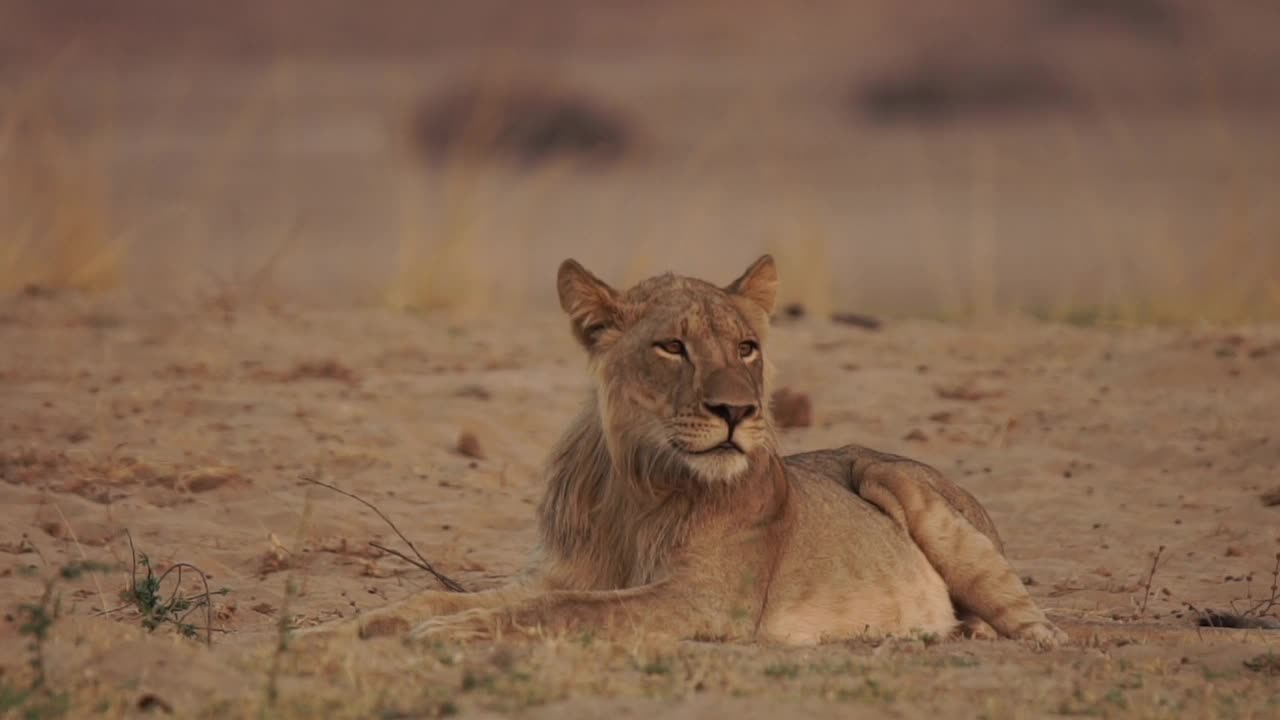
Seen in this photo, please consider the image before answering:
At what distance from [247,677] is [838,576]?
2.65 m

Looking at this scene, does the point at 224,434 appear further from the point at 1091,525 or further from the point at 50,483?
the point at 1091,525

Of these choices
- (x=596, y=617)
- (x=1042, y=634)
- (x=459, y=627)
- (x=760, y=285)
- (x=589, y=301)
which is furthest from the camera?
(x=760, y=285)

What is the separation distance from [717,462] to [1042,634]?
5.41ft

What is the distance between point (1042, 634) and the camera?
709cm

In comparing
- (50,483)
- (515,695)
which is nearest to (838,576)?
(515,695)

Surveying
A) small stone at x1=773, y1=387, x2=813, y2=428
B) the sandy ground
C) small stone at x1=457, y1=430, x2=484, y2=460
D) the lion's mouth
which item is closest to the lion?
the lion's mouth

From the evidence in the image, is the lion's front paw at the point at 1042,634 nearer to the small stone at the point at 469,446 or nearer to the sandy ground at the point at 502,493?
the sandy ground at the point at 502,493

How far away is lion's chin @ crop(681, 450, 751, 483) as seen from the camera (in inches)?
249

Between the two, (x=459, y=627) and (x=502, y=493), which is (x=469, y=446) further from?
(x=459, y=627)

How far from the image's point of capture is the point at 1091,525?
33.4 feet

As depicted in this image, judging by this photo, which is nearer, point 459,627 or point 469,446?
Result: point 459,627

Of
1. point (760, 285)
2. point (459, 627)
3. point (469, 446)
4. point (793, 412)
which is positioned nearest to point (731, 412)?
point (760, 285)

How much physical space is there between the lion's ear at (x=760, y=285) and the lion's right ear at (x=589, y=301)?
1.73 ft

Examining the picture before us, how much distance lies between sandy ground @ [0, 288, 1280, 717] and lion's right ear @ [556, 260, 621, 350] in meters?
1.32
